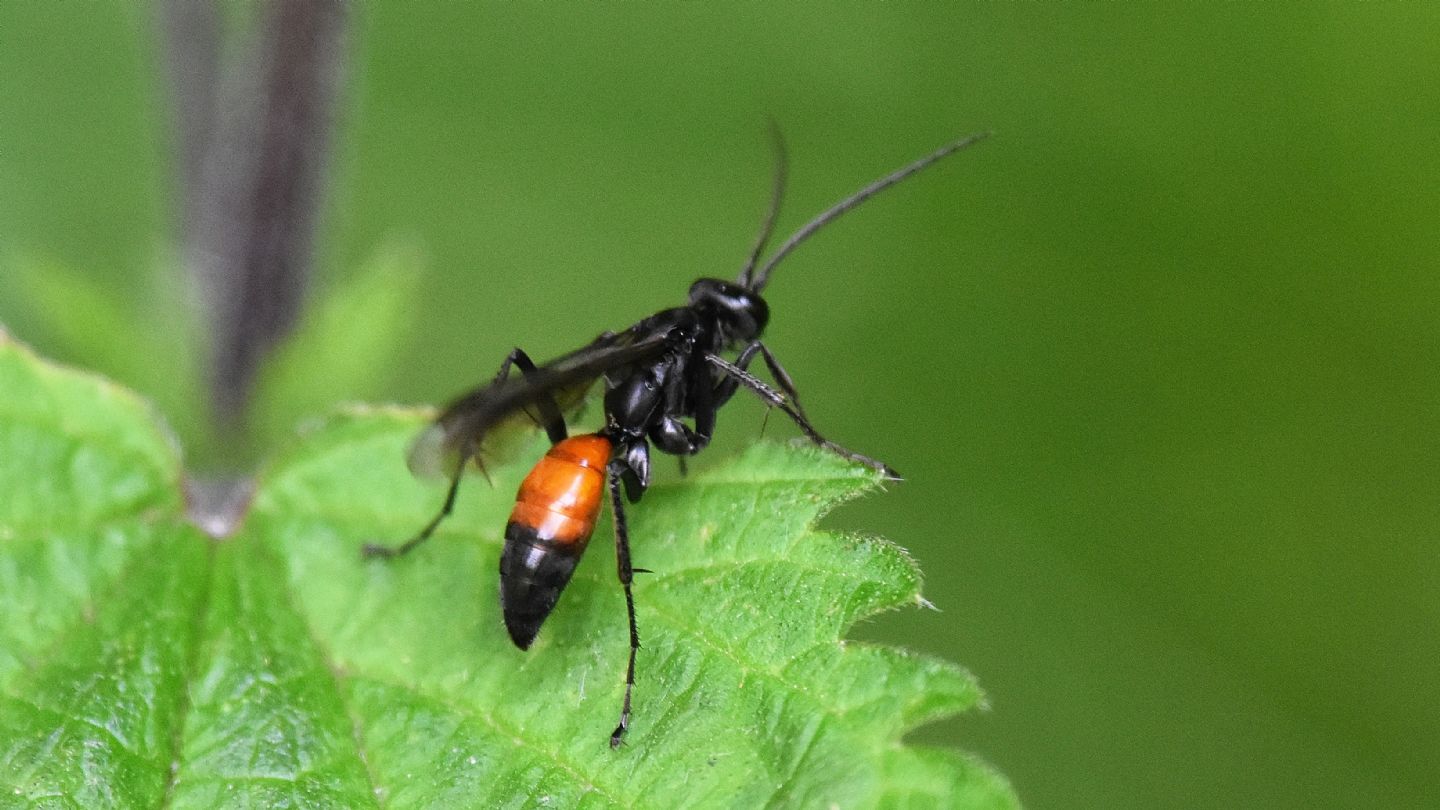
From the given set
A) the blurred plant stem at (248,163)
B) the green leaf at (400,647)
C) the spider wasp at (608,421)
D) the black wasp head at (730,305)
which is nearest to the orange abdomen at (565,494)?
the spider wasp at (608,421)

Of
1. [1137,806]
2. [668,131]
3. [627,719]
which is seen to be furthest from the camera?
[668,131]

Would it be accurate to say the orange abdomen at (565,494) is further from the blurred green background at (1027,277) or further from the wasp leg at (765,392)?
the blurred green background at (1027,277)

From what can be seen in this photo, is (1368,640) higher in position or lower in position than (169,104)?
lower

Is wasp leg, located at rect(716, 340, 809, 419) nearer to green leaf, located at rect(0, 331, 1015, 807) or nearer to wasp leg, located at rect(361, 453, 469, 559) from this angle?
green leaf, located at rect(0, 331, 1015, 807)

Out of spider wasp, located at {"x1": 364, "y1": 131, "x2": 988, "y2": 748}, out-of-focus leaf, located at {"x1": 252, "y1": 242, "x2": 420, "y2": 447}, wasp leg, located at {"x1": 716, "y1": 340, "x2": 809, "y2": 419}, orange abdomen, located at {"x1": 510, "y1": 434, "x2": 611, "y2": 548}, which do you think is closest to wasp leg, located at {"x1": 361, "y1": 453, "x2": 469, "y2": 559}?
spider wasp, located at {"x1": 364, "y1": 131, "x2": 988, "y2": 748}

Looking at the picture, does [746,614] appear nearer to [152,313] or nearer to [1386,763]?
[152,313]

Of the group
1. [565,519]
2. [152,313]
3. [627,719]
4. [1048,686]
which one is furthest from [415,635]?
[1048,686]
